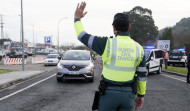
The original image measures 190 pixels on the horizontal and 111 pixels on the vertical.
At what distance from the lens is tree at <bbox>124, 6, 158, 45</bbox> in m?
59.5

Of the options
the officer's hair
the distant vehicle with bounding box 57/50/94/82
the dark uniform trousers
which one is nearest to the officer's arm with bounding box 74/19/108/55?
the officer's hair

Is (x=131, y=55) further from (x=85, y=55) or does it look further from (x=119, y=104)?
(x=85, y=55)

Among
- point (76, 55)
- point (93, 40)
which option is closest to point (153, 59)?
point (76, 55)

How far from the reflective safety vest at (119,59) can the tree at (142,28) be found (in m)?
57.4

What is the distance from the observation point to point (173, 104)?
19.8ft

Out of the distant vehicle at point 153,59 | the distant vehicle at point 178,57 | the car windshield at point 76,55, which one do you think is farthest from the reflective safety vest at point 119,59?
the distant vehicle at point 178,57

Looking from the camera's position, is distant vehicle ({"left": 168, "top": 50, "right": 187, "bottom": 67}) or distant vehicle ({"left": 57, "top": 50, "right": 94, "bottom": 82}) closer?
distant vehicle ({"left": 57, "top": 50, "right": 94, "bottom": 82})

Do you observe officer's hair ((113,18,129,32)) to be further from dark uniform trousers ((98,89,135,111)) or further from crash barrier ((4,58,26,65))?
crash barrier ((4,58,26,65))

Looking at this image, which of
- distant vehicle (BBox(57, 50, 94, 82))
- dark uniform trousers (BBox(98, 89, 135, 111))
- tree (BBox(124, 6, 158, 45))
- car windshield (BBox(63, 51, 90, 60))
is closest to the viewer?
dark uniform trousers (BBox(98, 89, 135, 111))

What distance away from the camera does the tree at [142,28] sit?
195 ft

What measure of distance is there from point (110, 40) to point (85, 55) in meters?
9.18

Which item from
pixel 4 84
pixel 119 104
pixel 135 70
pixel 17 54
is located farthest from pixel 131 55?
pixel 17 54

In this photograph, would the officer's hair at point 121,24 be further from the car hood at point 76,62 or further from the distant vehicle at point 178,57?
the distant vehicle at point 178,57

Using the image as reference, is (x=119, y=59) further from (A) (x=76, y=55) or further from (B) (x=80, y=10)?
(A) (x=76, y=55)
